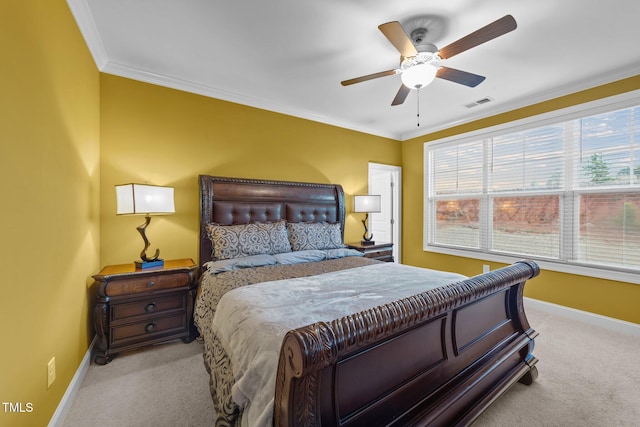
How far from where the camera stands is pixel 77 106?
6.61 feet

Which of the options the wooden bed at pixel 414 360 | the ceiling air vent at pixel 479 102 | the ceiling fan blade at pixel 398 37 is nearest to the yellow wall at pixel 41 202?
the wooden bed at pixel 414 360

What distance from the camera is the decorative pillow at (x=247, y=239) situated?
2.79 m

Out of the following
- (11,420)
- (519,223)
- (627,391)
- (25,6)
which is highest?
(25,6)

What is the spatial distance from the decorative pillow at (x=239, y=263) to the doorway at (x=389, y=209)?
9.70 ft

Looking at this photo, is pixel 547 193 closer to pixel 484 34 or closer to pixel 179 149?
pixel 484 34

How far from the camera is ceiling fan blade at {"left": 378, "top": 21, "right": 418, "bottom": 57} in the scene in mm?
1669

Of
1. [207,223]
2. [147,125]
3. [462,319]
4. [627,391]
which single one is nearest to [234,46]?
[147,125]

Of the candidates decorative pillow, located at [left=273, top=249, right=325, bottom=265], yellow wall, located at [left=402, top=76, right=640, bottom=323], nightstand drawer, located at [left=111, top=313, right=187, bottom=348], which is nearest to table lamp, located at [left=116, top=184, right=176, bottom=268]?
nightstand drawer, located at [left=111, top=313, right=187, bottom=348]

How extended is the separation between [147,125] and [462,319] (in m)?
3.40

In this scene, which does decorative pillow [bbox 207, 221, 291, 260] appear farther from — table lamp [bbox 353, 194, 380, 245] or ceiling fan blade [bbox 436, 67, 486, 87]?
ceiling fan blade [bbox 436, 67, 486, 87]

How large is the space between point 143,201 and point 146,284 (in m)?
0.76

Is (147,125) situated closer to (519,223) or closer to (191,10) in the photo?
(191,10)

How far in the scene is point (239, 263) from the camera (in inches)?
100

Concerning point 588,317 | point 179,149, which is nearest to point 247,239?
point 179,149
